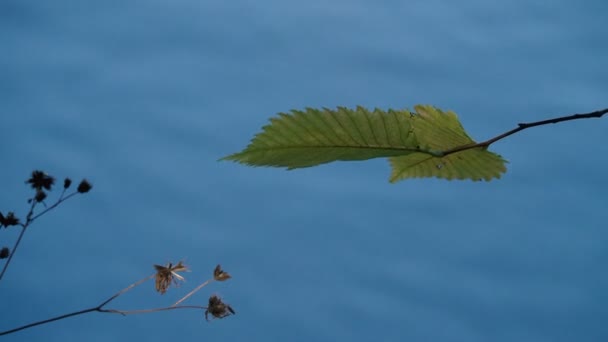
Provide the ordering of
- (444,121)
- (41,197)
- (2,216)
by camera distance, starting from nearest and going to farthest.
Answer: (444,121) → (2,216) → (41,197)

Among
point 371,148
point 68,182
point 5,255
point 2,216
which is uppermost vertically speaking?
point 68,182

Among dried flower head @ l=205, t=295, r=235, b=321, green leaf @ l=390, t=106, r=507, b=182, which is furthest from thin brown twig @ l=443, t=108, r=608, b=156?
dried flower head @ l=205, t=295, r=235, b=321

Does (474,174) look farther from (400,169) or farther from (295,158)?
(295,158)

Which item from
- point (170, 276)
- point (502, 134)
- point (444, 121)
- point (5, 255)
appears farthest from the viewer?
point (170, 276)

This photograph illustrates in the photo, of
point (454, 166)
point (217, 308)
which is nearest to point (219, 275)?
point (217, 308)

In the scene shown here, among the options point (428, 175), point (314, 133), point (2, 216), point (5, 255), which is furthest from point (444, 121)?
point (2, 216)

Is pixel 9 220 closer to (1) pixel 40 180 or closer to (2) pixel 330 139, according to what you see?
(1) pixel 40 180

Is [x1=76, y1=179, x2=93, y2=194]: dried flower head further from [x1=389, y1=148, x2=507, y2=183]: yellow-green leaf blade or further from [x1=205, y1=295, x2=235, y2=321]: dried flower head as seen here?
[x1=389, y1=148, x2=507, y2=183]: yellow-green leaf blade

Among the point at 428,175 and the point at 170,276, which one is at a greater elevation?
the point at 170,276
